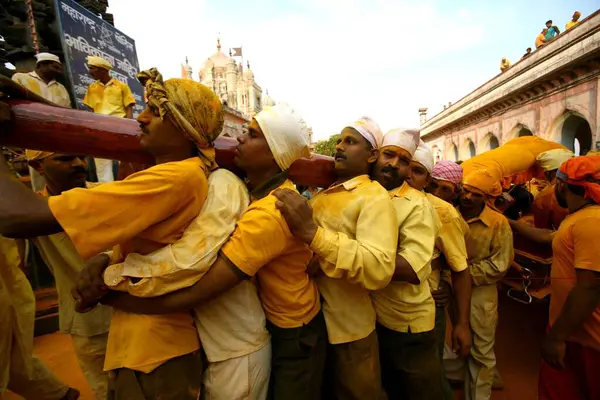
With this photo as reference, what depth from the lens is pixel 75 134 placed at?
1.36 m

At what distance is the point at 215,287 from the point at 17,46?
24.4 feet

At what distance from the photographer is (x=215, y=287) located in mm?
1189

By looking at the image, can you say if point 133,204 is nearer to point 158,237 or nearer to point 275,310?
point 158,237

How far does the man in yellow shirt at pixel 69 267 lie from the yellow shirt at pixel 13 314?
228 millimetres

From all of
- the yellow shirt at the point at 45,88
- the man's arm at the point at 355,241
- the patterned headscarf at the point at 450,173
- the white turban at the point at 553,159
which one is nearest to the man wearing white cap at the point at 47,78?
the yellow shirt at the point at 45,88

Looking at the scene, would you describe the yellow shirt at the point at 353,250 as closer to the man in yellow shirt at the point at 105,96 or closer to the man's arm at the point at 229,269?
the man's arm at the point at 229,269

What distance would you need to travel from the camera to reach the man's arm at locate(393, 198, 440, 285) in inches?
68.6

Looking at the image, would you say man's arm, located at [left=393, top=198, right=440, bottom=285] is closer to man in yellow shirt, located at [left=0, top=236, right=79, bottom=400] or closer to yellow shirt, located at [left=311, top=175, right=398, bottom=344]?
yellow shirt, located at [left=311, top=175, right=398, bottom=344]

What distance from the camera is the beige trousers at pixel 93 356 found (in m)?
2.26

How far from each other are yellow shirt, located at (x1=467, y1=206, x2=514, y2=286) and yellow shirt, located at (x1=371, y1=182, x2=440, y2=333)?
1.32 metres

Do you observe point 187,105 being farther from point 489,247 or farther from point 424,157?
point 489,247

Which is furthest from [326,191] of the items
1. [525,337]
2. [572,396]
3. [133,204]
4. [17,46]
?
[17,46]

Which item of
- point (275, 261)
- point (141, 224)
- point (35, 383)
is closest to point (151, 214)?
point (141, 224)

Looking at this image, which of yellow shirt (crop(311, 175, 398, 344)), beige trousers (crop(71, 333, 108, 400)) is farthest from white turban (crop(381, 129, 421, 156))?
beige trousers (crop(71, 333, 108, 400))
